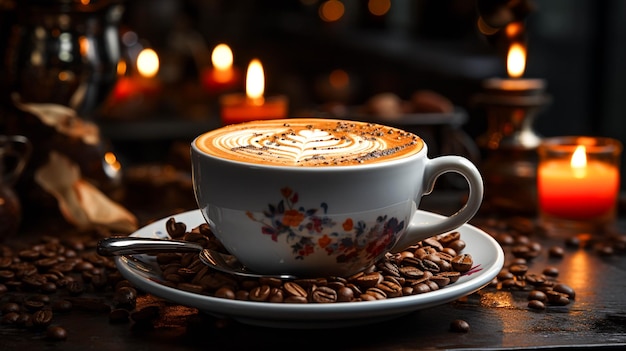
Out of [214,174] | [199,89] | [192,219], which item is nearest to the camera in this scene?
[214,174]

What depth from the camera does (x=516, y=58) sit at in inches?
63.7

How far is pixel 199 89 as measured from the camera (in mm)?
3668

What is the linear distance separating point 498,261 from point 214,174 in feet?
1.18

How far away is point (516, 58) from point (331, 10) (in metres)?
5.05

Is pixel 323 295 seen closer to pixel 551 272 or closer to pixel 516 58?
pixel 551 272

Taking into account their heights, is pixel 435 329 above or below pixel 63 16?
below

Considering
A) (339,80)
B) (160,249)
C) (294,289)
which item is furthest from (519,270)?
(339,80)

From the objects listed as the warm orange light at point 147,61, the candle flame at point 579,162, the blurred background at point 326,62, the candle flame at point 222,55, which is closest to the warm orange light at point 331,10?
the blurred background at point 326,62

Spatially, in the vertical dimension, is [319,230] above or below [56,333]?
above

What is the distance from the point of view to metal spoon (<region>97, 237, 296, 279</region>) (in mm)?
1060

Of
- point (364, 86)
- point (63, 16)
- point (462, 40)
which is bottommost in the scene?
point (364, 86)

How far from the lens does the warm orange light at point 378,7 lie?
560cm

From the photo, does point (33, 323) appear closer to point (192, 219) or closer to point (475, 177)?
point (192, 219)

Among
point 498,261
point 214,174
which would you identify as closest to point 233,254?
point 214,174
